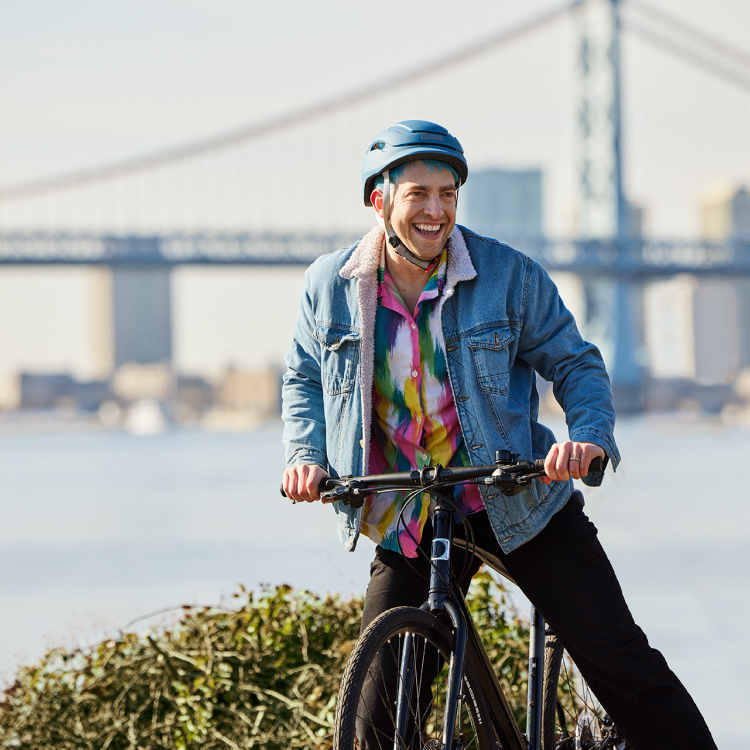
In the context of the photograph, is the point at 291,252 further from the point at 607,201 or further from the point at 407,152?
the point at 407,152

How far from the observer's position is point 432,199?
6.69 feet

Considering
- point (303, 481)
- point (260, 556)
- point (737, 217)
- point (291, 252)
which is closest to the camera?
point (303, 481)

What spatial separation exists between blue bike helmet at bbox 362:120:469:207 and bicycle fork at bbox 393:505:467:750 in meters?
0.58

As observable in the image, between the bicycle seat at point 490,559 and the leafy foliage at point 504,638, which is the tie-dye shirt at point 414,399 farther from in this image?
the leafy foliage at point 504,638

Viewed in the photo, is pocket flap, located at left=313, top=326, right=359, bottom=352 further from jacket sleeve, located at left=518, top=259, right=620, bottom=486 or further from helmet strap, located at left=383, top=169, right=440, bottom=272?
jacket sleeve, located at left=518, top=259, right=620, bottom=486

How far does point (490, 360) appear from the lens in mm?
2039

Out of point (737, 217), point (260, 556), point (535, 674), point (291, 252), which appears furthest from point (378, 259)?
point (737, 217)

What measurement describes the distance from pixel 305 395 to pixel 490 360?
14.7 inches

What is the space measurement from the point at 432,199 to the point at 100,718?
64.9 inches

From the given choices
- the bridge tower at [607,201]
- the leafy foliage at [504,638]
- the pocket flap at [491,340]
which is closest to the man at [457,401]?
the pocket flap at [491,340]

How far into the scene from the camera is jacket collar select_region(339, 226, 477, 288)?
6.79 feet

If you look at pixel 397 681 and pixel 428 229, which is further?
pixel 428 229

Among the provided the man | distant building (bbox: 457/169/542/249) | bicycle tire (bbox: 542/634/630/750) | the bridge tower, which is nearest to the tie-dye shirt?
the man

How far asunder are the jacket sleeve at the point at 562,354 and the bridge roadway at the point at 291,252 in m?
30.5
